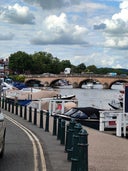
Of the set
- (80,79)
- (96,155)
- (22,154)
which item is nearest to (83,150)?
(22,154)

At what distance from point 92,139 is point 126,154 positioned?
5.03 metres

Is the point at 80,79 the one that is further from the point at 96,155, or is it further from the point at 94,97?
the point at 96,155

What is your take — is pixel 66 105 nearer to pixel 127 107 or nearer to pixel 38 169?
pixel 127 107

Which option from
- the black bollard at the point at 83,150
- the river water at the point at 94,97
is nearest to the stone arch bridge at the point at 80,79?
the river water at the point at 94,97

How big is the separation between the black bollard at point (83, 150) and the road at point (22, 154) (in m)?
2.43

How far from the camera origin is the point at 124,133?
2575 cm

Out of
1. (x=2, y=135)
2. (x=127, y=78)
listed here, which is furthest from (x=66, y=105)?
(x=127, y=78)

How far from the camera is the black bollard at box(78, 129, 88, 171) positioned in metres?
9.77

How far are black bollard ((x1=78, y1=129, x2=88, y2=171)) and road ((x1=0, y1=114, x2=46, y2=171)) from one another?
2.43 meters

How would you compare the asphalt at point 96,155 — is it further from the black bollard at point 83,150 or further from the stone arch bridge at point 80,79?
the stone arch bridge at point 80,79

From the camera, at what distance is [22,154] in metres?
15.0

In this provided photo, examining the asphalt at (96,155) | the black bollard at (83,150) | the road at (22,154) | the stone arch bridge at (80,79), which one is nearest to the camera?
the black bollard at (83,150)

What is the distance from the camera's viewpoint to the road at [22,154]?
12.7 m

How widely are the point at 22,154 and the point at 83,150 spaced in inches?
216
